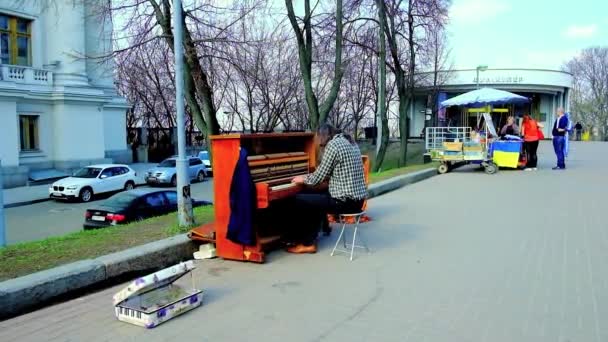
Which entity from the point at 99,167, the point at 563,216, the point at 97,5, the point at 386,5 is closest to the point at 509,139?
the point at 386,5

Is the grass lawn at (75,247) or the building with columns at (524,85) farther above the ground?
the building with columns at (524,85)

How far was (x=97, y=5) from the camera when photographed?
37.5 ft

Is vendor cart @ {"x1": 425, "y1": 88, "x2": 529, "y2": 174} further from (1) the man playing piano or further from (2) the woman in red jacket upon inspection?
(1) the man playing piano

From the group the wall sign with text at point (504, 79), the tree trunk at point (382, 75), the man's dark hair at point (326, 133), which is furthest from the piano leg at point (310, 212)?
the wall sign with text at point (504, 79)

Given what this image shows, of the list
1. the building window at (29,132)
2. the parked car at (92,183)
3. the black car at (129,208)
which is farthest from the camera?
the building window at (29,132)

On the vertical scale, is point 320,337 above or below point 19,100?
below

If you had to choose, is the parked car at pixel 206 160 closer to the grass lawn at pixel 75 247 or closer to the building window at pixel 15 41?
the building window at pixel 15 41

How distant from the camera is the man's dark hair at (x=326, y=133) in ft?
22.2

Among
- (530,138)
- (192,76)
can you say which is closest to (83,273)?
(192,76)

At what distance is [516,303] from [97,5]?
10683mm

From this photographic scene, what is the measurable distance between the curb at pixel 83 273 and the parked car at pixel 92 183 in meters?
16.6

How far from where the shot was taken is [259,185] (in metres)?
6.11

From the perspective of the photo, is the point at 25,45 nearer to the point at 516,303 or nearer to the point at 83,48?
the point at 83,48

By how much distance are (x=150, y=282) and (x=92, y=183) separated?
19.3m
